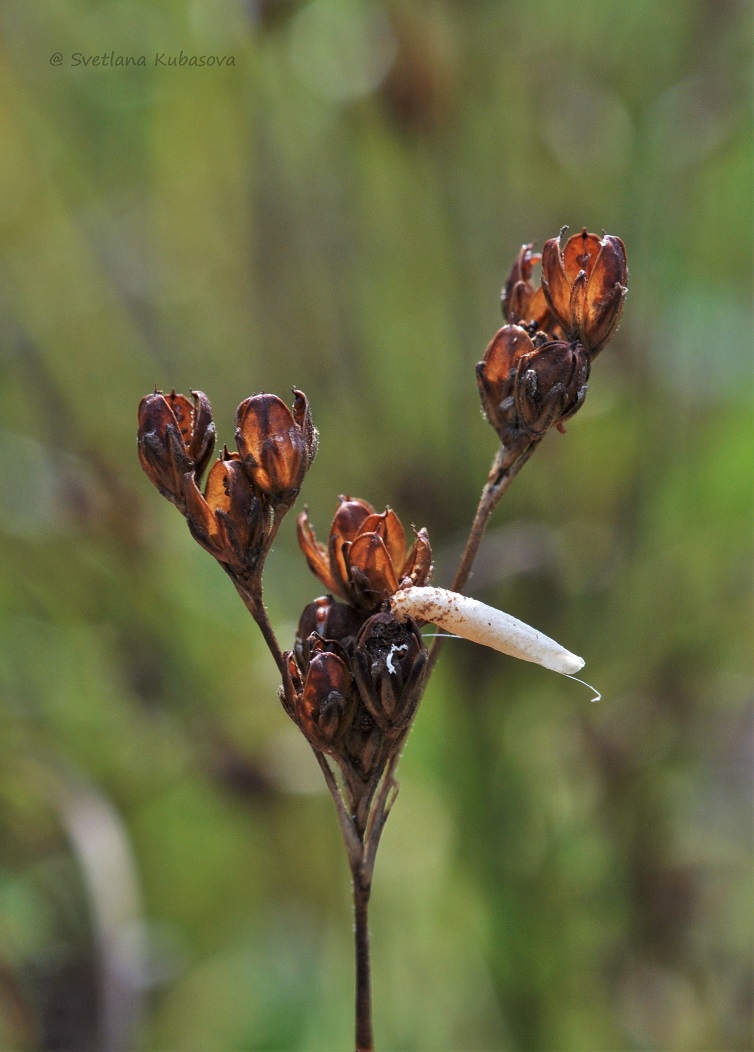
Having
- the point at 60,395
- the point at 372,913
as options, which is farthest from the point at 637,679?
the point at 60,395

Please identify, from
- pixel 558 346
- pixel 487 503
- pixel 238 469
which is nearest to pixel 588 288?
pixel 558 346

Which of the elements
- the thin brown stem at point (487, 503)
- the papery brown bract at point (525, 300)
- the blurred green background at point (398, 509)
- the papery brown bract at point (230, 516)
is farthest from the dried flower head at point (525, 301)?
the blurred green background at point (398, 509)

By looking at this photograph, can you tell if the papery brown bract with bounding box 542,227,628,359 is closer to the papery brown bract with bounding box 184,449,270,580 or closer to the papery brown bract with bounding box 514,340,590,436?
the papery brown bract with bounding box 514,340,590,436

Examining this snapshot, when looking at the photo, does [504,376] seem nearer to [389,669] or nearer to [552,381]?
[552,381]

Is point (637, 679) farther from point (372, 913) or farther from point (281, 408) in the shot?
point (281, 408)

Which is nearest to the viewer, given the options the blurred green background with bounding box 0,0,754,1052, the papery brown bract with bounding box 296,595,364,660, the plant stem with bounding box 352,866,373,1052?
the plant stem with bounding box 352,866,373,1052

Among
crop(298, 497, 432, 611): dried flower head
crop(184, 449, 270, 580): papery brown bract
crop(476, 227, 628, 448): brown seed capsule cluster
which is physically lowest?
crop(298, 497, 432, 611): dried flower head

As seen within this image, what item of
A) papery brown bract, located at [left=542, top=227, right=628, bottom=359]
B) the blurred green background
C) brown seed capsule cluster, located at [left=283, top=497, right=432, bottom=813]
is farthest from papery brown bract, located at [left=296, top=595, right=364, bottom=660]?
the blurred green background
